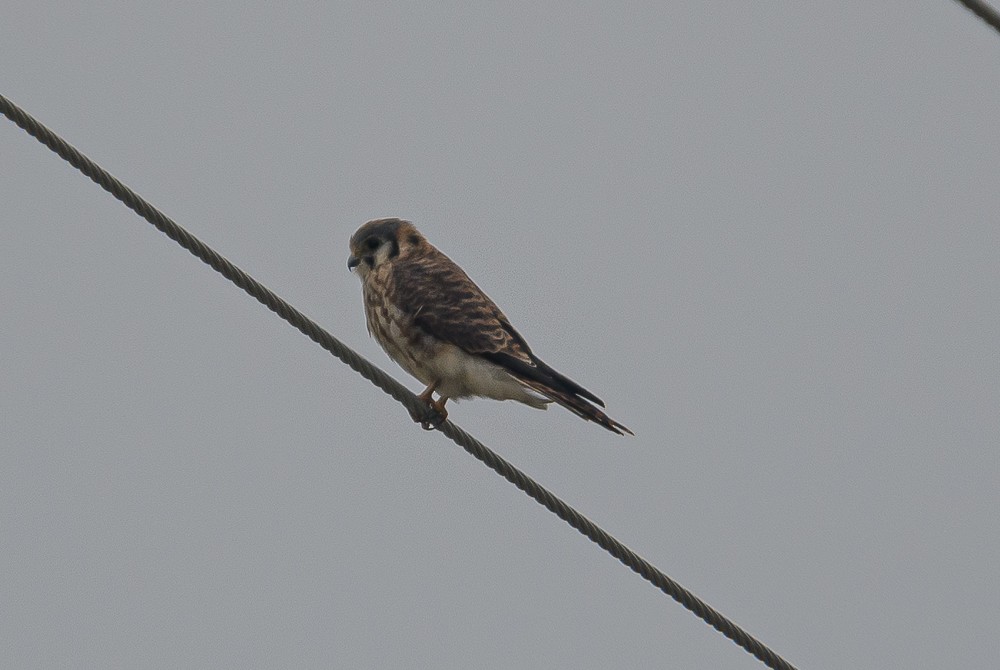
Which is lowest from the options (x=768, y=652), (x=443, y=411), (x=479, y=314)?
(x=768, y=652)

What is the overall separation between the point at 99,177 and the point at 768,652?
1.89 meters

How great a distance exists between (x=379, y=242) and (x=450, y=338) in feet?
3.05

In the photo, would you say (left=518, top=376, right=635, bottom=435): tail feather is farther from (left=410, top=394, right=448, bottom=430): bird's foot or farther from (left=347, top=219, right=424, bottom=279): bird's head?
(left=347, top=219, right=424, bottom=279): bird's head

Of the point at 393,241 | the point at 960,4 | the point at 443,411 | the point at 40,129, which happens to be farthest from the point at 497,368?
the point at 960,4

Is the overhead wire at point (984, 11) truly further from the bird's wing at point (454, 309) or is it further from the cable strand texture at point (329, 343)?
the bird's wing at point (454, 309)

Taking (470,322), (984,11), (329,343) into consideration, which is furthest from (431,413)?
(984,11)

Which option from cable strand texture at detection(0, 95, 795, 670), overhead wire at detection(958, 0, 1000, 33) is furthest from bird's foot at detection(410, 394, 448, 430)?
overhead wire at detection(958, 0, 1000, 33)

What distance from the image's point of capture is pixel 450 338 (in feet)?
16.6

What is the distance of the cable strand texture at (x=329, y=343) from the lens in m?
3.30

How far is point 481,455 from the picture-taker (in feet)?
12.4

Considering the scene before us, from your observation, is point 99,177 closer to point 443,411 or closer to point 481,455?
point 481,455

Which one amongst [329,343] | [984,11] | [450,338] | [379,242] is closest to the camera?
[984,11]

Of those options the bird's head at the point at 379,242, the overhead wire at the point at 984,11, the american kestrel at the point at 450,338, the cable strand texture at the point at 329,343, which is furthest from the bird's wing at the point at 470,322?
A: the overhead wire at the point at 984,11

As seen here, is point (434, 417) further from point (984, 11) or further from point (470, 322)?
point (984, 11)
